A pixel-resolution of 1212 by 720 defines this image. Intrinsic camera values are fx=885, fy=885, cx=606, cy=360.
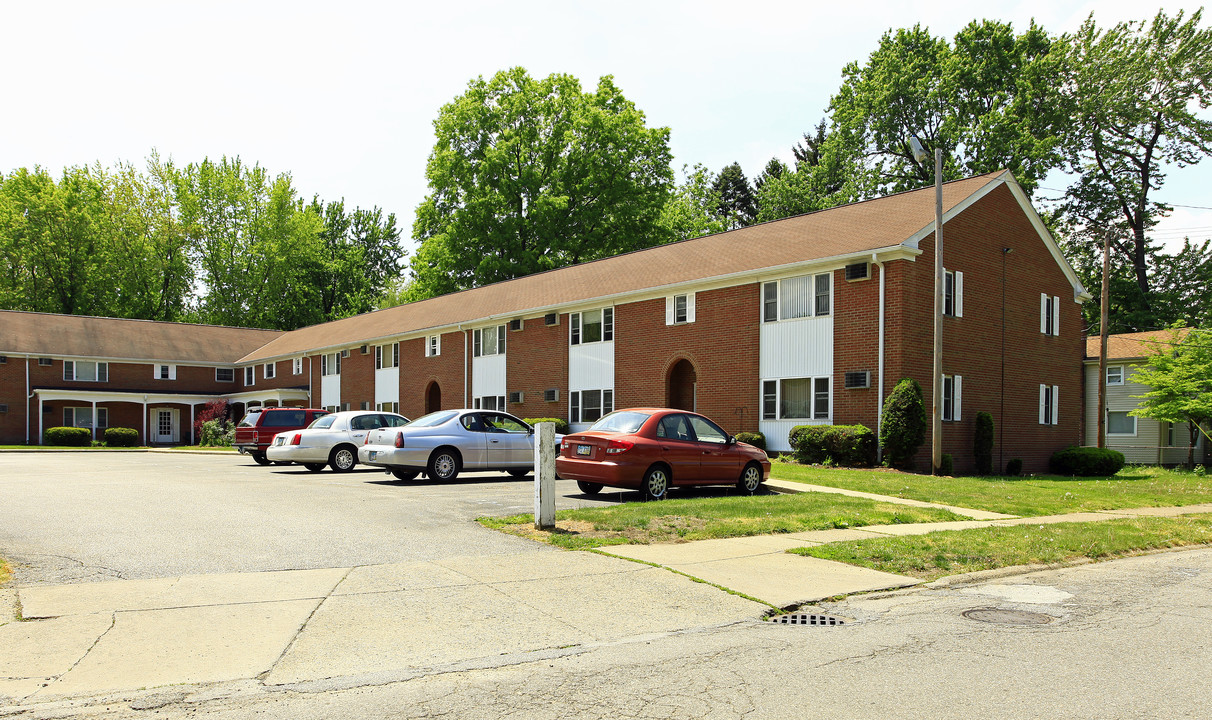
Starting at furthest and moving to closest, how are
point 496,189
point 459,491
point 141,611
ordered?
point 496,189 → point 459,491 → point 141,611

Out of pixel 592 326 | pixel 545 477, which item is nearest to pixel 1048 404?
pixel 592 326

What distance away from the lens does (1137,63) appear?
152ft

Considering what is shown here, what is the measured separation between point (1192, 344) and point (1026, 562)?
3075 centimetres

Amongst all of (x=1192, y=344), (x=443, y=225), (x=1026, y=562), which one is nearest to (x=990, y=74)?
(x=1192, y=344)

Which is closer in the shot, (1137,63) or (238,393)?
(1137,63)

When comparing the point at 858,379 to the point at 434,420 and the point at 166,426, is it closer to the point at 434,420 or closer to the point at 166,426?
the point at 434,420

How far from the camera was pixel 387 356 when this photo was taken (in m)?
44.6

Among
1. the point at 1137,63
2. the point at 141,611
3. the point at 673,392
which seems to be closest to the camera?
the point at 141,611

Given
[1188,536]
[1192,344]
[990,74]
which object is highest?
[990,74]

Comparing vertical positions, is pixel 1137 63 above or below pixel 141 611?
above

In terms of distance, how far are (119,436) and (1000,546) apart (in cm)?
5155

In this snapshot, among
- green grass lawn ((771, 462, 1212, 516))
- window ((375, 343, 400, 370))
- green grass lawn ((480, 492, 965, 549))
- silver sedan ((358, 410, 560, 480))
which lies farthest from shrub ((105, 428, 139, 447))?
green grass lawn ((480, 492, 965, 549))

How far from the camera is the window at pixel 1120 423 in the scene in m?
41.8

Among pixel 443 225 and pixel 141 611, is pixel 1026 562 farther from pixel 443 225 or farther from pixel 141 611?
pixel 443 225
